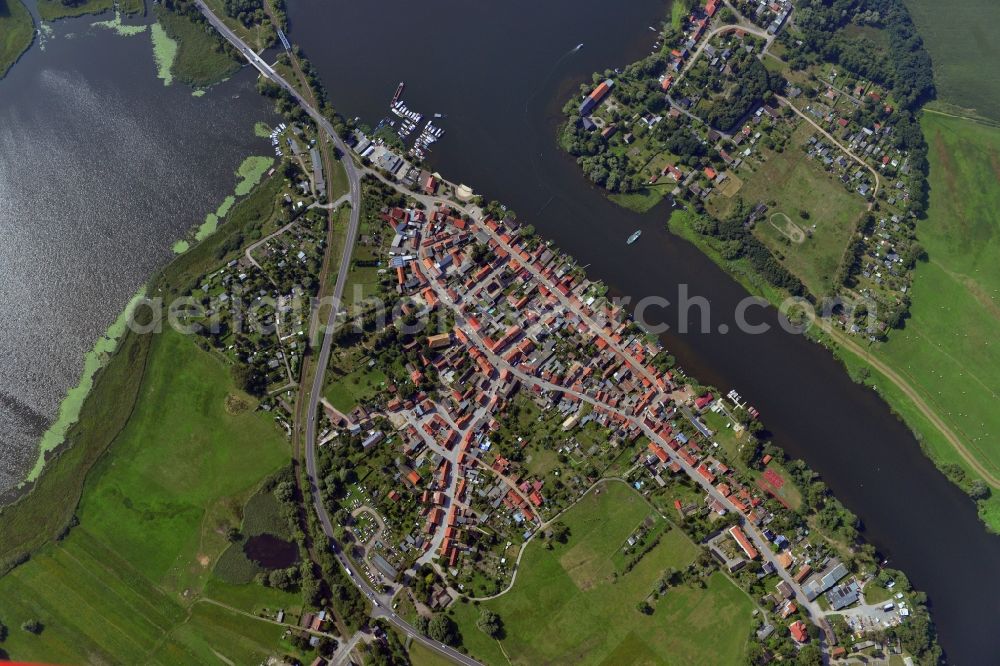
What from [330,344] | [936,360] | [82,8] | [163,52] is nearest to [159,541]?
[330,344]

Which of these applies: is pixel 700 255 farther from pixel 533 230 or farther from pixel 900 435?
pixel 900 435

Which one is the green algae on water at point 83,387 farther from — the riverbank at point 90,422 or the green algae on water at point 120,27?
the green algae on water at point 120,27

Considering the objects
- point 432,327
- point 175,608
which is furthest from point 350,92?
point 175,608

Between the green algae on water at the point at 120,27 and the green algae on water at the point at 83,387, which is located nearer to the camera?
the green algae on water at the point at 83,387

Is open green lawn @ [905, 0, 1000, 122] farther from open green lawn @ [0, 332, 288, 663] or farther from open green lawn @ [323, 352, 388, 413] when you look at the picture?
open green lawn @ [0, 332, 288, 663]

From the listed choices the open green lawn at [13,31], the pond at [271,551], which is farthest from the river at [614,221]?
the pond at [271,551]
